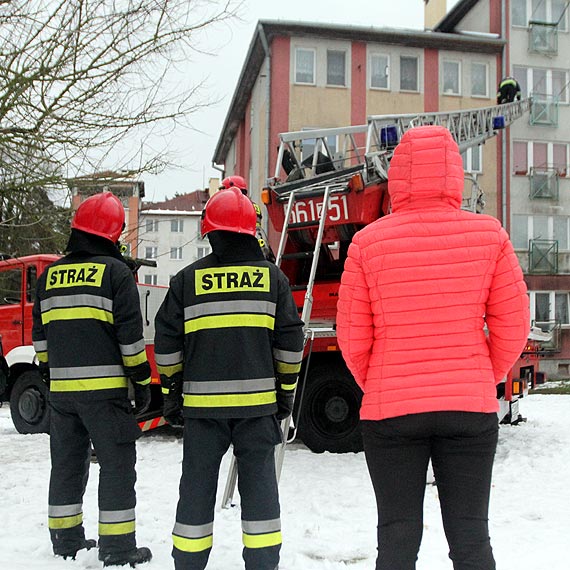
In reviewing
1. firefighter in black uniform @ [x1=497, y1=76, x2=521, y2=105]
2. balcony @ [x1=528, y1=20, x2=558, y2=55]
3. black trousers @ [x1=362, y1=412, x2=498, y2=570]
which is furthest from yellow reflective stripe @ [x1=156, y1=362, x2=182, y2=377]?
balcony @ [x1=528, y1=20, x2=558, y2=55]

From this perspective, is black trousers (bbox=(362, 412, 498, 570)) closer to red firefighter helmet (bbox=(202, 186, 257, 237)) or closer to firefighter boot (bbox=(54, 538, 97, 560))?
red firefighter helmet (bbox=(202, 186, 257, 237))

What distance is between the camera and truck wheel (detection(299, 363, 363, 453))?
674 cm

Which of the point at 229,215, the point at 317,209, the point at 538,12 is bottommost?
the point at 229,215

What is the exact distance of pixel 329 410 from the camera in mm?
6809

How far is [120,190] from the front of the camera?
625 cm

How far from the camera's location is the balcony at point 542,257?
79.2ft

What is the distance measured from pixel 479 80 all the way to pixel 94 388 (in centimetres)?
2354

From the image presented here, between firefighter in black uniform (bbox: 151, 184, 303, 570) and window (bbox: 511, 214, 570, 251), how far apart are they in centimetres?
2225

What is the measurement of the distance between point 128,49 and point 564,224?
73.3 ft

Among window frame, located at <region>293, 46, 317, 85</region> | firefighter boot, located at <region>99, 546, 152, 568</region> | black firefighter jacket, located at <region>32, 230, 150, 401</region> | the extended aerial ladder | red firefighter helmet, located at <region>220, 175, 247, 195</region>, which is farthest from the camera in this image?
window frame, located at <region>293, 46, 317, 85</region>

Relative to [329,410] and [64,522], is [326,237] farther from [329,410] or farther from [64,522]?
[64,522]

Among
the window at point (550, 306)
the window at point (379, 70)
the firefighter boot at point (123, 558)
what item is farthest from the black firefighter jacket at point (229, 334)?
the window at point (550, 306)

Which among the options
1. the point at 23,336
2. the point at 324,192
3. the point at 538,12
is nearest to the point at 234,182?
the point at 324,192

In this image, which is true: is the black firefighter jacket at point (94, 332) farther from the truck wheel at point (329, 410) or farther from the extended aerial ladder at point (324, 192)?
the truck wheel at point (329, 410)
